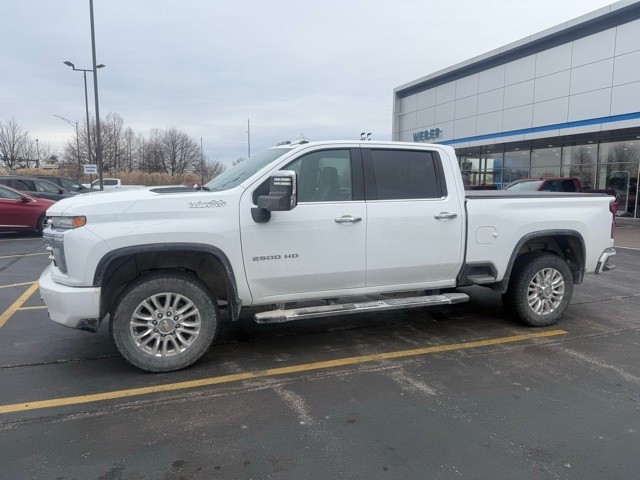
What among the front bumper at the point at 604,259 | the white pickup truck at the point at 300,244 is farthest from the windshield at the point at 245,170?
the front bumper at the point at 604,259

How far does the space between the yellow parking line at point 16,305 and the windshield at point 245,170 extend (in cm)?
321

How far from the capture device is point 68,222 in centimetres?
402

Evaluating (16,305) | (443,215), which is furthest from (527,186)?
(16,305)

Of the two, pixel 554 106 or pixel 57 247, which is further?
pixel 554 106

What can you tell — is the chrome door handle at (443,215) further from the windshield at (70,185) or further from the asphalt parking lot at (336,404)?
the windshield at (70,185)

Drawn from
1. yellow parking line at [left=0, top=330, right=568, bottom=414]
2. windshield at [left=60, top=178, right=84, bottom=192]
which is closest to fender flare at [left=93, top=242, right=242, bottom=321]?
yellow parking line at [left=0, top=330, right=568, bottom=414]

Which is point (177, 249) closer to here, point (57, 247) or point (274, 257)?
point (274, 257)

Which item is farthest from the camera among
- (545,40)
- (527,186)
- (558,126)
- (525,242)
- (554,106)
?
(545,40)

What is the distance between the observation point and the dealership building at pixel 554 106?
19.2 metres

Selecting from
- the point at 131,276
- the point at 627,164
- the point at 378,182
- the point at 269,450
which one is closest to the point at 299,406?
the point at 269,450

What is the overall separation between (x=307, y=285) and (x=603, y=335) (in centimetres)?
341

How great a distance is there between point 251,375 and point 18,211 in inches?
497

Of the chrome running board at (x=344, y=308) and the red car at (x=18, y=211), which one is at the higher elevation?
the red car at (x=18, y=211)

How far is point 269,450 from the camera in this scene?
10.3 ft
